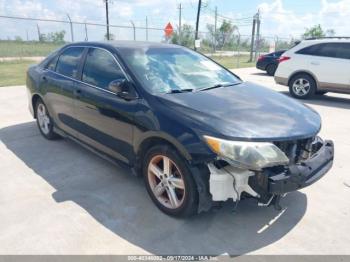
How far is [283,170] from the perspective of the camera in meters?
2.71

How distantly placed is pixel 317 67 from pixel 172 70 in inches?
268

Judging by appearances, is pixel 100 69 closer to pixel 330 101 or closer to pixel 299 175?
pixel 299 175

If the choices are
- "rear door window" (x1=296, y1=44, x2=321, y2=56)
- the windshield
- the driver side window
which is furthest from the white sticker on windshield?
"rear door window" (x1=296, y1=44, x2=321, y2=56)

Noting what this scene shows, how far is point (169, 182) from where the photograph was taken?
10.1 feet

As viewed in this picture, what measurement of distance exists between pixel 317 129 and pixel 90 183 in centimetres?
259

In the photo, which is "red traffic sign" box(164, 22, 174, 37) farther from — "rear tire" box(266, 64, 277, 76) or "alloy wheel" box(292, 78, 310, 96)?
"alloy wheel" box(292, 78, 310, 96)

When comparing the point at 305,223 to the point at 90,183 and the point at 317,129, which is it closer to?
the point at 317,129

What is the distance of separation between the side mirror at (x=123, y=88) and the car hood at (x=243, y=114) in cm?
35

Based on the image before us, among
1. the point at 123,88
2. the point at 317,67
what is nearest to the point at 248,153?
the point at 123,88

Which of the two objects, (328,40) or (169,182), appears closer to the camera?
(169,182)

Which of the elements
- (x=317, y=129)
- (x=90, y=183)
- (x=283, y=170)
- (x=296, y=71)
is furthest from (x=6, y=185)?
(x=296, y=71)

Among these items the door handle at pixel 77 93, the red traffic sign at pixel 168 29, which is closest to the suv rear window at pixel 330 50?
the door handle at pixel 77 93

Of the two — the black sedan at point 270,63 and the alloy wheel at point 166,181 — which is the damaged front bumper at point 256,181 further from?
the black sedan at point 270,63

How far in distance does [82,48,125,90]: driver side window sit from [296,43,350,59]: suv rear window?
7.25m
